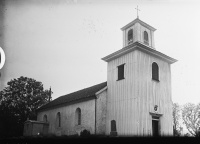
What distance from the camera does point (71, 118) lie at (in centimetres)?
2612

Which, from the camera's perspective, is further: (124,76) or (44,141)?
(124,76)

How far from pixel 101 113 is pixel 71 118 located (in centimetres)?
533

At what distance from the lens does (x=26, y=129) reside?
3192 cm

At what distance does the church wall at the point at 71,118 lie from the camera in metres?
22.7

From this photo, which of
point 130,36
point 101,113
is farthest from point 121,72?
point 101,113

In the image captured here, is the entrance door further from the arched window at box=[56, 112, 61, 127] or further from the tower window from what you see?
the arched window at box=[56, 112, 61, 127]

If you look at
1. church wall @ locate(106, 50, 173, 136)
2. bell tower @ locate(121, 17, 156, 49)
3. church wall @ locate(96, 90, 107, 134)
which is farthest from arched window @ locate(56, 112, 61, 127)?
bell tower @ locate(121, 17, 156, 49)

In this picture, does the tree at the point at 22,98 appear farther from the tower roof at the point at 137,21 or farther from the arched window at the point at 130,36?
the tower roof at the point at 137,21

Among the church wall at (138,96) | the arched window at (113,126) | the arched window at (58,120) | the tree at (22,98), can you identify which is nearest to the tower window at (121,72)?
the church wall at (138,96)

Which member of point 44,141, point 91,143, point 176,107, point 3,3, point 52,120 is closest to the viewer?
point 91,143

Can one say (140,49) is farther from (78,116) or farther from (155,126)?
(78,116)

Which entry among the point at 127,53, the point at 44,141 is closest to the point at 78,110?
the point at 127,53

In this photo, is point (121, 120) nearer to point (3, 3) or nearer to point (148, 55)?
point (148, 55)

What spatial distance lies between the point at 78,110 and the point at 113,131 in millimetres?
6095
